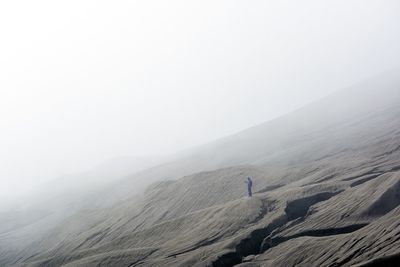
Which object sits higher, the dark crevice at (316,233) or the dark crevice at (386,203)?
the dark crevice at (386,203)

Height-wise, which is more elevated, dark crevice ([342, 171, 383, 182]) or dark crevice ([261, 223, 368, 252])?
dark crevice ([342, 171, 383, 182])

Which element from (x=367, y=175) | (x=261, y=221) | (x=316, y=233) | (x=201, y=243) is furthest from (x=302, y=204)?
(x=201, y=243)

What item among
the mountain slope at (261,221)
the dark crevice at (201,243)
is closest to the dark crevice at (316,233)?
the mountain slope at (261,221)

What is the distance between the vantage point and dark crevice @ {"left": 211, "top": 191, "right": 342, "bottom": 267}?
22203 millimetres

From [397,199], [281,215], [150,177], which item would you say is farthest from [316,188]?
[150,177]

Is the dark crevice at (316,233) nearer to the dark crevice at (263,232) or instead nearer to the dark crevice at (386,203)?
the dark crevice at (263,232)

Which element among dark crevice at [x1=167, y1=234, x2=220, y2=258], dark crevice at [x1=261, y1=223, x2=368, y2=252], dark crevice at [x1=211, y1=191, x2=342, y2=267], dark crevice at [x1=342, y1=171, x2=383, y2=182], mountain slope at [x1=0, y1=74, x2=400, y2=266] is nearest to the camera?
mountain slope at [x1=0, y1=74, x2=400, y2=266]

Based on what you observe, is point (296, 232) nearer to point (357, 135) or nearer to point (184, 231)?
point (184, 231)

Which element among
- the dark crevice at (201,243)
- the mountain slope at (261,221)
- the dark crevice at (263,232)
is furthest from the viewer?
the dark crevice at (201,243)

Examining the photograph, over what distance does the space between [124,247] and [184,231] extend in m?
4.43

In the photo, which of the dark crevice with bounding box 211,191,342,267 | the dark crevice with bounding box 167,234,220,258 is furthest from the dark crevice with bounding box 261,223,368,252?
the dark crevice with bounding box 167,234,220,258

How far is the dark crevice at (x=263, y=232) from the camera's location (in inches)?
874

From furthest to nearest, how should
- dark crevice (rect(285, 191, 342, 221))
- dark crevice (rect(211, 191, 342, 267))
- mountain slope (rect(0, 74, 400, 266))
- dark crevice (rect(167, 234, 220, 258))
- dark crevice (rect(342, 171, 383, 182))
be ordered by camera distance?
dark crevice (rect(342, 171, 383, 182)), dark crevice (rect(285, 191, 342, 221)), dark crevice (rect(167, 234, 220, 258)), dark crevice (rect(211, 191, 342, 267)), mountain slope (rect(0, 74, 400, 266))

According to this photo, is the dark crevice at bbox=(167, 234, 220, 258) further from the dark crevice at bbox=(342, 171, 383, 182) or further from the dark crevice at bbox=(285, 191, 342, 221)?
the dark crevice at bbox=(342, 171, 383, 182)
